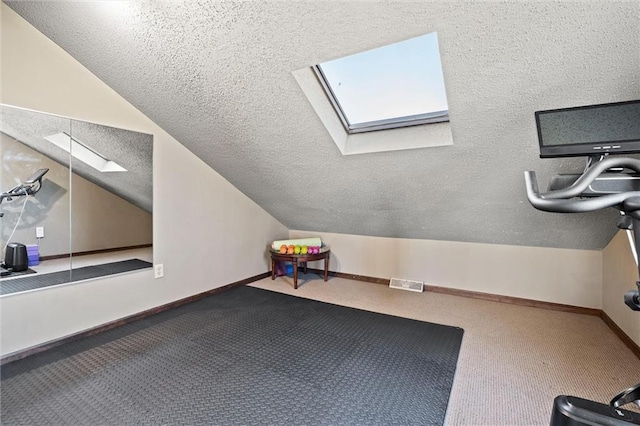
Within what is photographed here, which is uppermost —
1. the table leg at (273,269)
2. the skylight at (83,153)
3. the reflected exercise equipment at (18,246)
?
the skylight at (83,153)

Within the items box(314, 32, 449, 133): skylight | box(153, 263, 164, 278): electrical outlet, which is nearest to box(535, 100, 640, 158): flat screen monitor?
box(314, 32, 449, 133): skylight

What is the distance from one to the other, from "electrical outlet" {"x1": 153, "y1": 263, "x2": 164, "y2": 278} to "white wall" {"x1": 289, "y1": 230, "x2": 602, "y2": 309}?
2044 mm

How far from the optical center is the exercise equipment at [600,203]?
87 centimetres

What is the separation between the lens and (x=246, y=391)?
1.54 m

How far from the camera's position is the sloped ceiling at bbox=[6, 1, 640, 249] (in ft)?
4.04

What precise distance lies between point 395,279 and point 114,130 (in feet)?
10.2

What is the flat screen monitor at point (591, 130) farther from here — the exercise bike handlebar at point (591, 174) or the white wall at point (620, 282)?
the white wall at point (620, 282)

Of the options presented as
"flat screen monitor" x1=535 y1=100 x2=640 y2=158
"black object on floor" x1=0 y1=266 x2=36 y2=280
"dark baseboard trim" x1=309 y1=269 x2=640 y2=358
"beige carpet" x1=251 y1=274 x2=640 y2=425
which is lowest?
"beige carpet" x1=251 y1=274 x2=640 y2=425

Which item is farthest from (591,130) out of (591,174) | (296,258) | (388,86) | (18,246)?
(18,246)

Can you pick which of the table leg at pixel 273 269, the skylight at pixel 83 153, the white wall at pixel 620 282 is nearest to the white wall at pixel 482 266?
the white wall at pixel 620 282

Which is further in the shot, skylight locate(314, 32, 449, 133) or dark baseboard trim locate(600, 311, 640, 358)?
dark baseboard trim locate(600, 311, 640, 358)

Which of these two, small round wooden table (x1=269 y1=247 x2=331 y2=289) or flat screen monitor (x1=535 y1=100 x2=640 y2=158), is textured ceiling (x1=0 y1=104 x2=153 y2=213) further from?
flat screen monitor (x1=535 y1=100 x2=640 y2=158)

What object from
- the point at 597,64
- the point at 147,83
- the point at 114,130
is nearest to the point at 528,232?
the point at 597,64

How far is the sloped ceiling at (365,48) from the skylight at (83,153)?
0.49 meters
